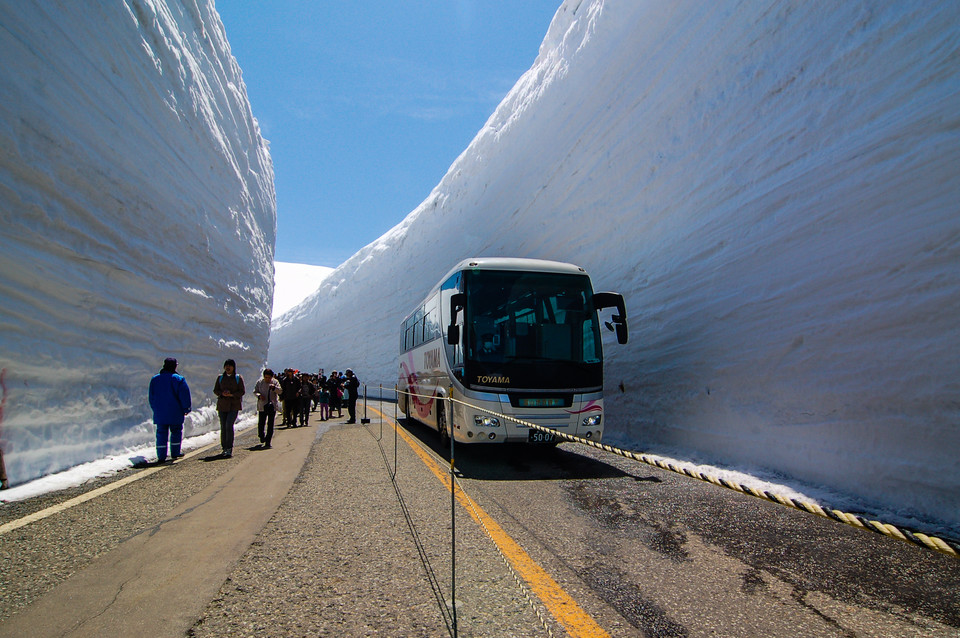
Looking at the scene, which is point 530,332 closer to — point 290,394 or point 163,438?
point 163,438

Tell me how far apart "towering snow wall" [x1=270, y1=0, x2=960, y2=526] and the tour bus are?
2034 mm

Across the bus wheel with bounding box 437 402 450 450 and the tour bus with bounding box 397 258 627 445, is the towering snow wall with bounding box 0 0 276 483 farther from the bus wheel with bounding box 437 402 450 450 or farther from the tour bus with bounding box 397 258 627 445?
the tour bus with bounding box 397 258 627 445

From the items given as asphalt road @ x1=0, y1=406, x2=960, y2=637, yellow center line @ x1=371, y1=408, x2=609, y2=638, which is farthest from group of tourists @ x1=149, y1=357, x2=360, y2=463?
yellow center line @ x1=371, y1=408, x2=609, y2=638

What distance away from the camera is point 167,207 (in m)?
10.1

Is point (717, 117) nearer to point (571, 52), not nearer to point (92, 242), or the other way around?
point (571, 52)

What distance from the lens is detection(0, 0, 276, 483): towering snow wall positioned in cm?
554

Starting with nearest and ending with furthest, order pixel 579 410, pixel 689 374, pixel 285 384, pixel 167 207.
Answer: pixel 579 410 < pixel 689 374 < pixel 167 207 < pixel 285 384

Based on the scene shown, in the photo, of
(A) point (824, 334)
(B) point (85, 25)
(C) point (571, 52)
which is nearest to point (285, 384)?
(B) point (85, 25)

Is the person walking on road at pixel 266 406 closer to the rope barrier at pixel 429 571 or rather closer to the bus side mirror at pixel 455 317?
the bus side mirror at pixel 455 317

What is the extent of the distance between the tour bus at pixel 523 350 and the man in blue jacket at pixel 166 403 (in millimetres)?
3790

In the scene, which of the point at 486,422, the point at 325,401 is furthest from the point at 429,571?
the point at 325,401

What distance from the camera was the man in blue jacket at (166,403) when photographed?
21.9ft

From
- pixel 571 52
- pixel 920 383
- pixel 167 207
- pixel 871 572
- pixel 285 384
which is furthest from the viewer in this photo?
pixel 571 52

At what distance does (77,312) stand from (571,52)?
52.6 feet
